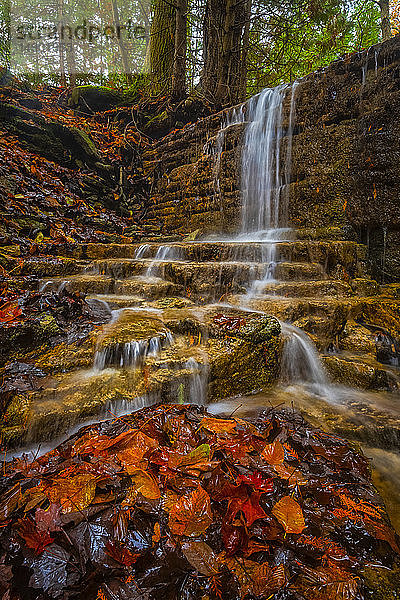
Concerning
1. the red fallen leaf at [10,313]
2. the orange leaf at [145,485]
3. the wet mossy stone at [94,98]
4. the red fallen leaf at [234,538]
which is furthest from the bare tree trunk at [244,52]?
the red fallen leaf at [234,538]

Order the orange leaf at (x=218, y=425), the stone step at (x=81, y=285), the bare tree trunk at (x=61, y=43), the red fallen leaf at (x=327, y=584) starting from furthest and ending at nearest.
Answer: the bare tree trunk at (x=61, y=43)
the stone step at (x=81, y=285)
the orange leaf at (x=218, y=425)
the red fallen leaf at (x=327, y=584)

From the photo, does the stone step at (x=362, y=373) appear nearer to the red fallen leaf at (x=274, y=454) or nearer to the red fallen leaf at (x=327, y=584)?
the red fallen leaf at (x=274, y=454)

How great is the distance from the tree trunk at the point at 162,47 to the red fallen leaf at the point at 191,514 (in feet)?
39.5

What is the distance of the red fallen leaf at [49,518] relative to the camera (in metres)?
1.12

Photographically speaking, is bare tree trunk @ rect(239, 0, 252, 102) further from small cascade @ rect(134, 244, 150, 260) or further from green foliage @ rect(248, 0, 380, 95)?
small cascade @ rect(134, 244, 150, 260)

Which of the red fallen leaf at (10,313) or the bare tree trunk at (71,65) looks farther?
the bare tree trunk at (71,65)

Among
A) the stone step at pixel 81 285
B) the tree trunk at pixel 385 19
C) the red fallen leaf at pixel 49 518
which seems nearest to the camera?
the red fallen leaf at pixel 49 518

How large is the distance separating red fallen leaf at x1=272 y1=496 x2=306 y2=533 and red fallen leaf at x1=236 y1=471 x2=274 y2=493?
72 millimetres

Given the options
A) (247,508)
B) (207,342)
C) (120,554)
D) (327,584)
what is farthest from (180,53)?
(327,584)

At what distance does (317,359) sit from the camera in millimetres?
3137

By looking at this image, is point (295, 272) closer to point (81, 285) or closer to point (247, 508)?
point (81, 285)

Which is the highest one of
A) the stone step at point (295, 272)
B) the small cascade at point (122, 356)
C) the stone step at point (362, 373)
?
the stone step at point (295, 272)

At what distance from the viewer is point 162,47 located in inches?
412

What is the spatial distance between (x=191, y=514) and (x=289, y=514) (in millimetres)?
445
